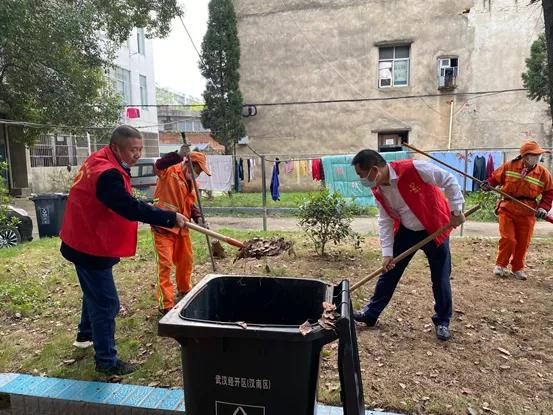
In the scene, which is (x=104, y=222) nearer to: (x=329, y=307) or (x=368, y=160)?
(x=329, y=307)

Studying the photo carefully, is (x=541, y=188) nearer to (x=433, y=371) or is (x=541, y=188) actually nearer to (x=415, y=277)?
(x=415, y=277)

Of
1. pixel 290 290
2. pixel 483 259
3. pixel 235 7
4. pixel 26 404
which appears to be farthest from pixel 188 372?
pixel 235 7

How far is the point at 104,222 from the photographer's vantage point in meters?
2.95

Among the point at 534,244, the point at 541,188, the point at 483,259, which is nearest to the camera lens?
the point at 541,188

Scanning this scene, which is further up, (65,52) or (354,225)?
(65,52)

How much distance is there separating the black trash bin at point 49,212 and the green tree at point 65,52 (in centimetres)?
353

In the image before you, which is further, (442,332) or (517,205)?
(517,205)

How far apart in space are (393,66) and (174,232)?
15839 millimetres

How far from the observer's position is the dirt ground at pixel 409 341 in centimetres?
292

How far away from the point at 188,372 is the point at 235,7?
62.3 ft

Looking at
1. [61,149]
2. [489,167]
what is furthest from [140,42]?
[489,167]

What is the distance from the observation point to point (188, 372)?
73.2 inches

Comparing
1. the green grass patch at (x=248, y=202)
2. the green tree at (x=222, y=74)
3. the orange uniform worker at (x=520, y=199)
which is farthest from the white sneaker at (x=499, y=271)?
the green tree at (x=222, y=74)

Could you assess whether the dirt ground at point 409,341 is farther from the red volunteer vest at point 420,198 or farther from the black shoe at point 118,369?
the red volunteer vest at point 420,198
